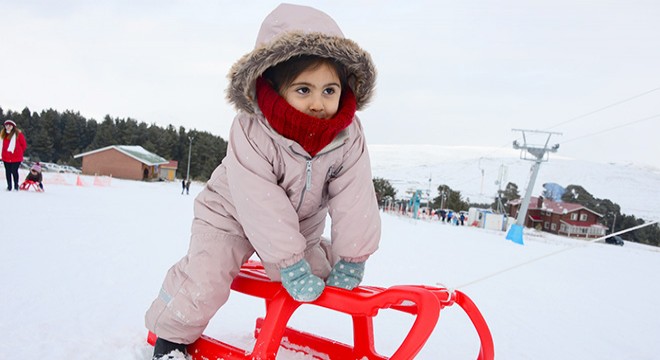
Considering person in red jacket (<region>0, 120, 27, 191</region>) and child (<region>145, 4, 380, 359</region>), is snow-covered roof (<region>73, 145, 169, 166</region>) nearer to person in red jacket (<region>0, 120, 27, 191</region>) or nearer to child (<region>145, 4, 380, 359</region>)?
person in red jacket (<region>0, 120, 27, 191</region>)

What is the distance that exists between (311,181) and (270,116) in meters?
0.31

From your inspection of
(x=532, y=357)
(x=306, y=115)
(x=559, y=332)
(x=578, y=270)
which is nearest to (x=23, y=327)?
(x=306, y=115)

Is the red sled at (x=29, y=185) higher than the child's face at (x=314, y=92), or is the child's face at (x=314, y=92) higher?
the child's face at (x=314, y=92)

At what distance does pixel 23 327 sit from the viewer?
1.69 m

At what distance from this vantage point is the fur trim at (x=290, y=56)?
4.95ft

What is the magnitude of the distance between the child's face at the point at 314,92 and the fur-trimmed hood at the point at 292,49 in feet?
0.26

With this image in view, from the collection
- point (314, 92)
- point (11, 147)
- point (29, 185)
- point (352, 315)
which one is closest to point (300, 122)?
point (314, 92)

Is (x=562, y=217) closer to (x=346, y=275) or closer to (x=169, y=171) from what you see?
(x=169, y=171)

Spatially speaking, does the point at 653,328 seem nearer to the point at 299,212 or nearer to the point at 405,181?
the point at 299,212

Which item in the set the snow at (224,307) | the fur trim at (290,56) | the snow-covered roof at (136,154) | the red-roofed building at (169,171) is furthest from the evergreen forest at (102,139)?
the fur trim at (290,56)

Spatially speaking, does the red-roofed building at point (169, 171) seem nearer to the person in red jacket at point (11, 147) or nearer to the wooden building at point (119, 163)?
the wooden building at point (119, 163)

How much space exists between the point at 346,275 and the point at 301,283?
0.22 m

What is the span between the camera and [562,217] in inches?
1673

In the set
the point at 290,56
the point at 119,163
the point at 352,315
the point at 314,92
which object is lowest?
the point at 119,163
